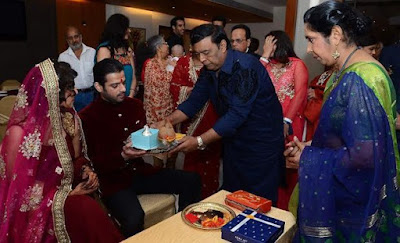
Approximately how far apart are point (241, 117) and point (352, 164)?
27.9 inches

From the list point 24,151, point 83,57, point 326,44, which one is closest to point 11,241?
point 24,151

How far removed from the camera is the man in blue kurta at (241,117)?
6.04 ft

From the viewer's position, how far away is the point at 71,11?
22.0ft

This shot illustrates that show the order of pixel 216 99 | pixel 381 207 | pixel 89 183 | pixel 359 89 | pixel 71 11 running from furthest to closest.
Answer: pixel 71 11 < pixel 216 99 < pixel 89 183 < pixel 381 207 < pixel 359 89

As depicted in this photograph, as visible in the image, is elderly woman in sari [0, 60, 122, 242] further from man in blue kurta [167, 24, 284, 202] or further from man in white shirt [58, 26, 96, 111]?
man in white shirt [58, 26, 96, 111]

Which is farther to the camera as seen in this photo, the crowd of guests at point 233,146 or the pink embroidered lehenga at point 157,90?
the pink embroidered lehenga at point 157,90

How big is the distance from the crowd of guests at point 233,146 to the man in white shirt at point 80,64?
1.20m

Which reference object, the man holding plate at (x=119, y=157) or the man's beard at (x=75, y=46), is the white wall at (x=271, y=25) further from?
the man holding plate at (x=119, y=157)

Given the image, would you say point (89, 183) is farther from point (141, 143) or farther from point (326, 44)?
point (326, 44)

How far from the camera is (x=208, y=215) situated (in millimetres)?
1440

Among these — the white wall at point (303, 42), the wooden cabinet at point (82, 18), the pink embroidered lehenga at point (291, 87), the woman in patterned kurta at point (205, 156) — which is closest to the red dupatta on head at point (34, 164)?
the woman in patterned kurta at point (205, 156)

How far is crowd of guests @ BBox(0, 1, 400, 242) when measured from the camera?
4.05 ft

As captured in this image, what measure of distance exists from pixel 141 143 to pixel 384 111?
3.49ft

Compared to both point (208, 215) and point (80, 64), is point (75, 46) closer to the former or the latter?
point (80, 64)
